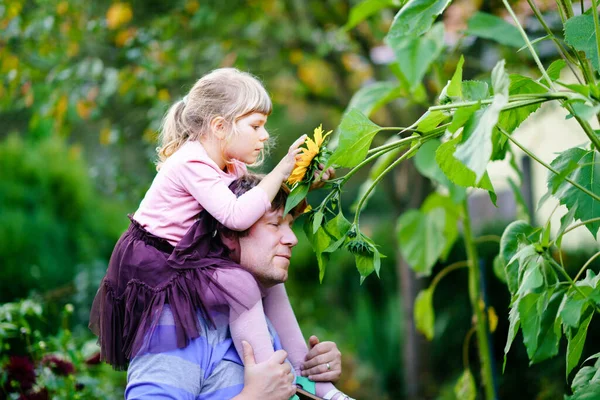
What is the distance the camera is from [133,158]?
221 inches

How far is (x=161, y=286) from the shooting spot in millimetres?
1565

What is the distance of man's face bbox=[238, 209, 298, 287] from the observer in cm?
161

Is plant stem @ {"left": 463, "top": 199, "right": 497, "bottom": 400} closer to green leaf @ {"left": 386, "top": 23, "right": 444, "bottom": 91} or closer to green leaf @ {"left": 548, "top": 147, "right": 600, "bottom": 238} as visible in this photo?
green leaf @ {"left": 386, "top": 23, "right": 444, "bottom": 91}

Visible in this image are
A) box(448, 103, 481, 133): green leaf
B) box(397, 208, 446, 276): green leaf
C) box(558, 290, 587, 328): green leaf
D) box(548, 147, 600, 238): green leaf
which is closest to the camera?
box(448, 103, 481, 133): green leaf

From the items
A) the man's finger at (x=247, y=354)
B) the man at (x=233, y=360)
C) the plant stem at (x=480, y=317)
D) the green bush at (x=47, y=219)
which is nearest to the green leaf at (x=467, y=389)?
the plant stem at (x=480, y=317)

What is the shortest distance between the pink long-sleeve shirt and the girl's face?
0.17 feet

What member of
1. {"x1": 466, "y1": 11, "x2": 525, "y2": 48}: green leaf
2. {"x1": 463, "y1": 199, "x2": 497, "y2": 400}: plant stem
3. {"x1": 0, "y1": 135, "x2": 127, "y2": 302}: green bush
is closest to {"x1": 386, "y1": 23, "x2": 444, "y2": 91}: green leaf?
{"x1": 466, "y1": 11, "x2": 525, "y2": 48}: green leaf

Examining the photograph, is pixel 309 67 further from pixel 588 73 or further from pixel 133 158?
pixel 588 73

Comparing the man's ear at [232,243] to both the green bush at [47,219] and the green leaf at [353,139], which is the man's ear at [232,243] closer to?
the green leaf at [353,139]

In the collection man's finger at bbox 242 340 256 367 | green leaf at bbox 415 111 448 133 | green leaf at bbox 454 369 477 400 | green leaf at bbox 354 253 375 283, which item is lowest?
green leaf at bbox 454 369 477 400

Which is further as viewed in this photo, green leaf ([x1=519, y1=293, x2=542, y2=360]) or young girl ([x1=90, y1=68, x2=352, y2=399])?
young girl ([x1=90, y1=68, x2=352, y2=399])

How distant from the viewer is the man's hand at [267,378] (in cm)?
151

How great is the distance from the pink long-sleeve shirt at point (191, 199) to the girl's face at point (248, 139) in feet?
0.17

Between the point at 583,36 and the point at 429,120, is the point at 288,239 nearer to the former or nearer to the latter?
the point at 429,120
